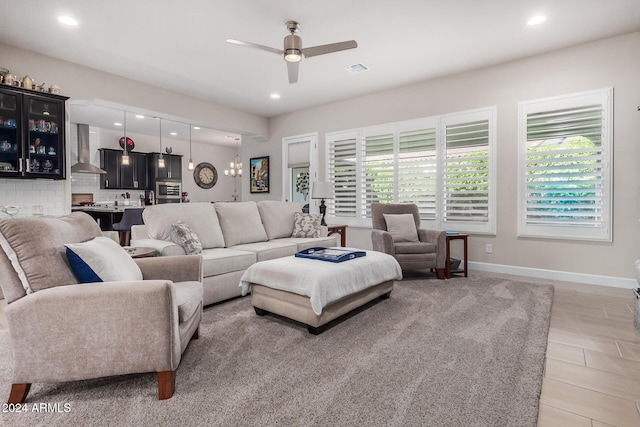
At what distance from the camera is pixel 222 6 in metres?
3.11


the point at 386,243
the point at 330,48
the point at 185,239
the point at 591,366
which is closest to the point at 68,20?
the point at 185,239

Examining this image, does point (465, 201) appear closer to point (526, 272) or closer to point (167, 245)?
point (526, 272)

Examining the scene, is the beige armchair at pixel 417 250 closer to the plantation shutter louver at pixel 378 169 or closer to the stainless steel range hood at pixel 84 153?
the plantation shutter louver at pixel 378 169

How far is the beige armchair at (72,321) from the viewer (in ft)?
5.00

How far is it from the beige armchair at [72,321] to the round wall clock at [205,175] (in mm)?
8605

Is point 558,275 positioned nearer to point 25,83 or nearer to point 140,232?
point 140,232

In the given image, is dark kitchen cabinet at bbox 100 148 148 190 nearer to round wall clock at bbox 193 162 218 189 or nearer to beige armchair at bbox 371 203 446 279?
round wall clock at bbox 193 162 218 189

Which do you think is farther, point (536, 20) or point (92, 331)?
point (536, 20)

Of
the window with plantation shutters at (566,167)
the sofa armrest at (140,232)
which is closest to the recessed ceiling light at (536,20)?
the window with plantation shutters at (566,167)

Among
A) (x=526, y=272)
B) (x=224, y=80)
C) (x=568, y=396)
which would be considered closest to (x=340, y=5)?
(x=224, y=80)

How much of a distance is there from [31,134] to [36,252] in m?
3.34

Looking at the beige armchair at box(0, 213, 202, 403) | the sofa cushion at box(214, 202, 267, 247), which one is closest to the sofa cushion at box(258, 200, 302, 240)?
the sofa cushion at box(214, 202, 267, 247)

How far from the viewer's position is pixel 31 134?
396 centimetres

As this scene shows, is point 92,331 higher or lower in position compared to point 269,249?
lower
